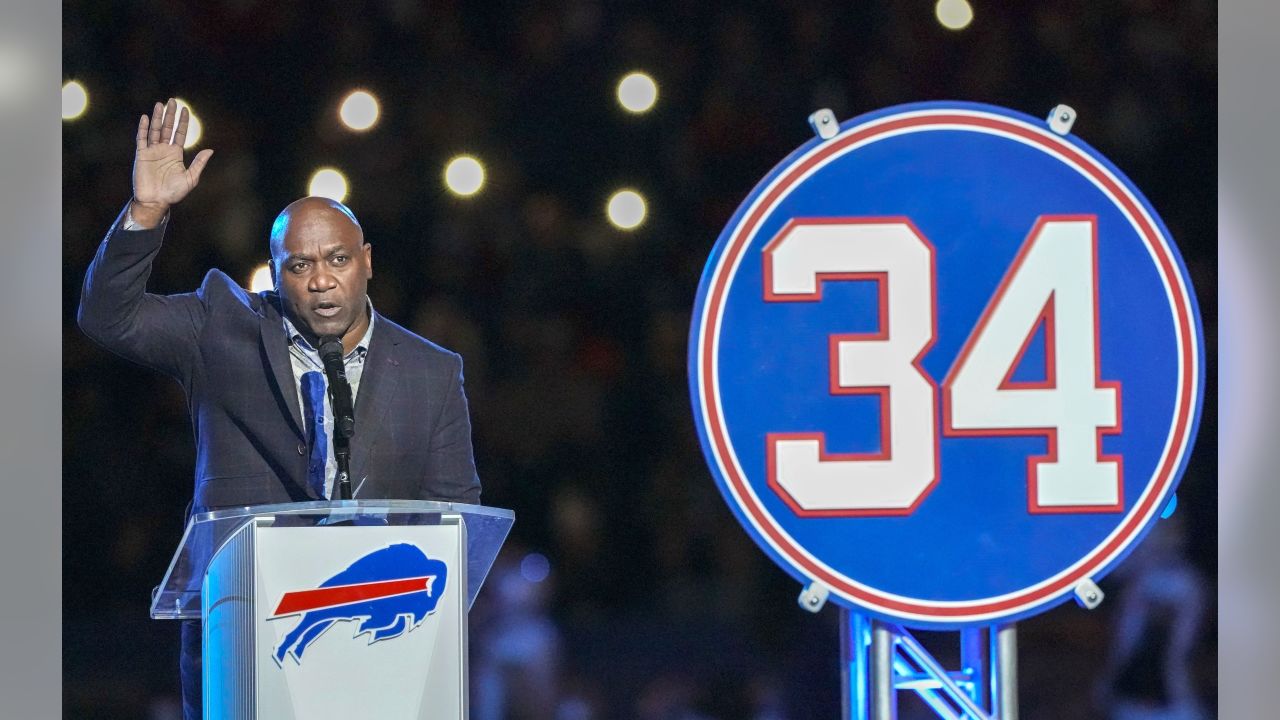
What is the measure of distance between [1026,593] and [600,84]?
5.78 ft

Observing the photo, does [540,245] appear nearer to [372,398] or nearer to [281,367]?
[372,398]

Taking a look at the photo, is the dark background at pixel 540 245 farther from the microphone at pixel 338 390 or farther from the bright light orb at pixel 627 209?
the microphone at pixel 338 390

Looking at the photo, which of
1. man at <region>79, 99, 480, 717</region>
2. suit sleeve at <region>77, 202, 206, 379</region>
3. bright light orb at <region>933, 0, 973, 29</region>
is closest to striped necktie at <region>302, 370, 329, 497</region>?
man at <region>79, 99, 480, 717</region>

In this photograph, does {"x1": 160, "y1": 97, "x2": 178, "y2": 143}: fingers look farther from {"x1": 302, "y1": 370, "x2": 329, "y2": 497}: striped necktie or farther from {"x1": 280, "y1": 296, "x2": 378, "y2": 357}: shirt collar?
{"x1": 302, "y1": 370, "x2": 329, "y2": 497}: striped necktie

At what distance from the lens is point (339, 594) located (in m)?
2.35

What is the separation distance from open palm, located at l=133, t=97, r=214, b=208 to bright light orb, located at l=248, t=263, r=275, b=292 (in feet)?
2.66

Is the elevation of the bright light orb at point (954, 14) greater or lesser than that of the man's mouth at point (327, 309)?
greater

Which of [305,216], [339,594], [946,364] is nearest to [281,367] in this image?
[305,216]

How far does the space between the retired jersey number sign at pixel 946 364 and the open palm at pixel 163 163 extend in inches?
41.1

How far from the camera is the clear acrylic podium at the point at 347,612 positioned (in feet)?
7.64

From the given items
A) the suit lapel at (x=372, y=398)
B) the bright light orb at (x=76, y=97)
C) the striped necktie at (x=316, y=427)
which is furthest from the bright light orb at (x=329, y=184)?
the striped necktie at (x=316, y=427)

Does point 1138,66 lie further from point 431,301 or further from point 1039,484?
point 431,301

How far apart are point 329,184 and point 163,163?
0.89 m

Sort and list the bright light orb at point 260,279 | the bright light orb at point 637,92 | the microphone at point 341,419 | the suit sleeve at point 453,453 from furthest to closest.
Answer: the bright light orb at point 637,92, the bright light orb at point 260,279, the suit sleeve at point 453,453, the microphone at point 341,419
